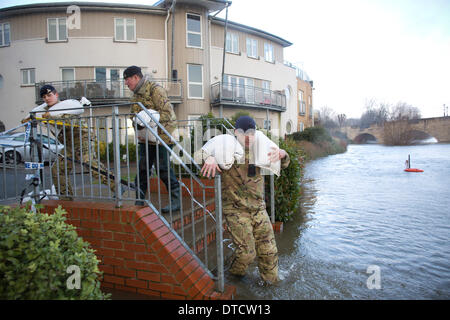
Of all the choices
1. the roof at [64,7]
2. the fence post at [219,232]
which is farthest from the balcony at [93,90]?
the fence post at [219,232]

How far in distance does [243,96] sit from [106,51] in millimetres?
9633

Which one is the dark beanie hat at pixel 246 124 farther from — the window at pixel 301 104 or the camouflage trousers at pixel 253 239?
the window at pixel 301 104

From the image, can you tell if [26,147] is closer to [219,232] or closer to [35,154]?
[35,154]

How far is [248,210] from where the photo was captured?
2.95 metres

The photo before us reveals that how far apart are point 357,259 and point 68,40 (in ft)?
63.2

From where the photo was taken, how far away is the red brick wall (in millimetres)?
2535

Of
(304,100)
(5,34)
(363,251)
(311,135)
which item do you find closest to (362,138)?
(304,100)

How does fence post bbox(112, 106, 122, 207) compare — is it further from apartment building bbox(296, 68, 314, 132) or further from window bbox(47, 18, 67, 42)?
apartment building bbox(296, 68, 314, 132)

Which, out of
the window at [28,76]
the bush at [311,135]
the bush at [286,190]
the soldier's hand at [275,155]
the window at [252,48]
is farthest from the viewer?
the bush at [311,135]

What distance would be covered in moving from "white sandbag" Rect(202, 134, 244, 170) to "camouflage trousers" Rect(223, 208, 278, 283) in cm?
56

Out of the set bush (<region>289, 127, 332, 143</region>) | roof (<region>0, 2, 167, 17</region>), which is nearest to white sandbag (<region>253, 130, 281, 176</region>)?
roof (<region>0, 2, 167, 17</region>)

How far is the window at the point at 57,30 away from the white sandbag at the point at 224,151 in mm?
18460

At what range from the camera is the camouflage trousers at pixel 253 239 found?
2893mm
